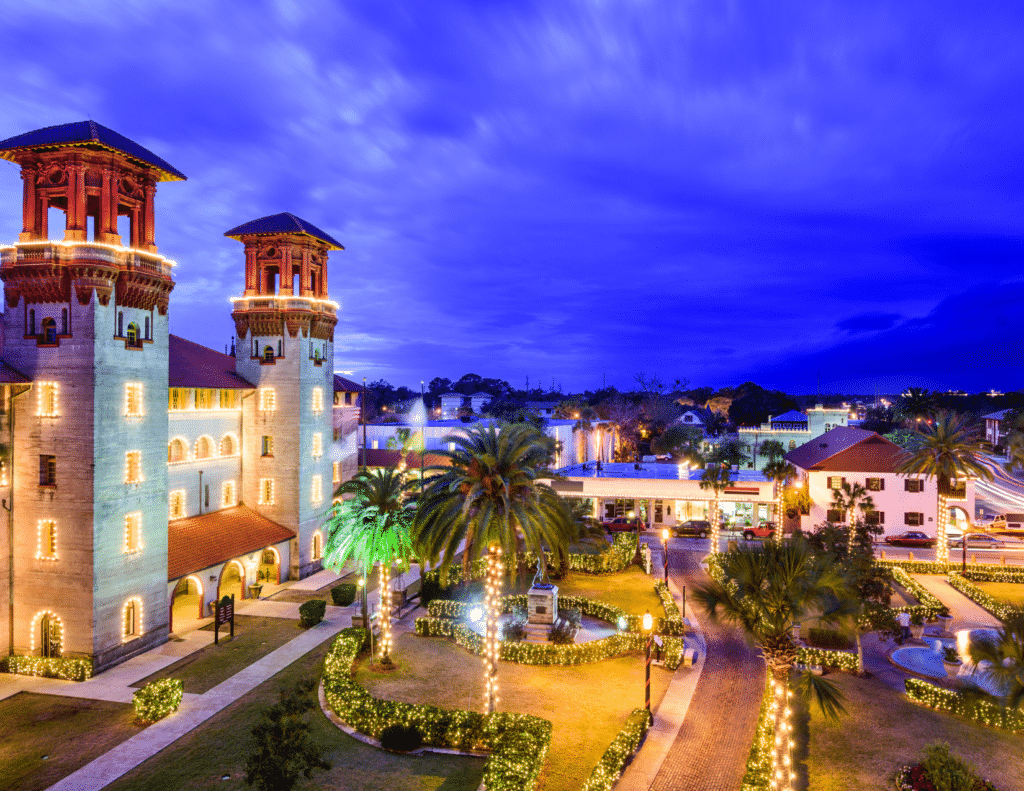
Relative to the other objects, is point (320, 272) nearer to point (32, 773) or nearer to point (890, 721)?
point (32, 773)

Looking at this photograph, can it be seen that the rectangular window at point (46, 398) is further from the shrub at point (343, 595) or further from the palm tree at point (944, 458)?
the palm tree at point (944, 458)

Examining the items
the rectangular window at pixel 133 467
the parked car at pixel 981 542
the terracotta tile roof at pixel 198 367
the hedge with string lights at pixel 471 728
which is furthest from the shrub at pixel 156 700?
the parked car at pixel 981 542

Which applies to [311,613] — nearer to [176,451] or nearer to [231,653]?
[231,653]

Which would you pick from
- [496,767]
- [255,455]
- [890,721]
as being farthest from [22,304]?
[890,721]

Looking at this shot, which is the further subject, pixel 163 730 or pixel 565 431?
pixel 565 431

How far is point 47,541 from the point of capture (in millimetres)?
25203

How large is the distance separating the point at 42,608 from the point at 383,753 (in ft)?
55.7

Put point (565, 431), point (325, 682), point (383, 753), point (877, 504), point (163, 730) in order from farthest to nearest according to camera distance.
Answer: point (565, 431) → point (877, 504) → point (325, 682) → point (163, 730) → point (383, 753)

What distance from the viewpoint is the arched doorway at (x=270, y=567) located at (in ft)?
125

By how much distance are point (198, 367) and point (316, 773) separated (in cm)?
2653

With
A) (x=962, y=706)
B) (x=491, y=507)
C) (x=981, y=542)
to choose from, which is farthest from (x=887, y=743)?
(x=981, y=542)

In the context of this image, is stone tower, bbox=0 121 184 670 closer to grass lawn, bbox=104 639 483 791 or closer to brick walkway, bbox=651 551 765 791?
grass lawn, bbox=104 639 483 791

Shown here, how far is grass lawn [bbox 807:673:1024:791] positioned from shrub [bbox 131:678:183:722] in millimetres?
21499

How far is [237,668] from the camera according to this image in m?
25.7
